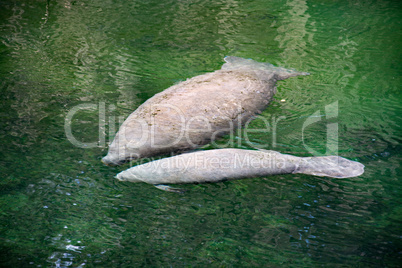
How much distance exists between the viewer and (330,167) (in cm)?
355

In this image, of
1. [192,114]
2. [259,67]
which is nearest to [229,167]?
[192,114]

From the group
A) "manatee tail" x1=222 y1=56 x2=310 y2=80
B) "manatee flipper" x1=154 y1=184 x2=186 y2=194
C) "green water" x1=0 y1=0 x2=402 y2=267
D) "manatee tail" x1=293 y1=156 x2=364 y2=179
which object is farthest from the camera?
"manatee tail" x1=222 y1=56 x2=310 y2=80

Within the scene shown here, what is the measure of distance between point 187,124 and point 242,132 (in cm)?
59

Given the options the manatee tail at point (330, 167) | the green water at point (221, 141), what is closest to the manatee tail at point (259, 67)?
the green water at point (221, 141)

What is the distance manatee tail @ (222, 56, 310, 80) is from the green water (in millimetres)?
197

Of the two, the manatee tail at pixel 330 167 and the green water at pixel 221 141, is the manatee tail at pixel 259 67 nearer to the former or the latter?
the green water at pixel 221 141

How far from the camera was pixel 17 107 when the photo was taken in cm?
440

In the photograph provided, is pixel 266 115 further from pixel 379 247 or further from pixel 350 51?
pixel 350 51

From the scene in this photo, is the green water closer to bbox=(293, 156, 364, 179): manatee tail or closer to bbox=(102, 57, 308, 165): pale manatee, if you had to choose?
bbox=(293, 156, 364, 179): manatee tail

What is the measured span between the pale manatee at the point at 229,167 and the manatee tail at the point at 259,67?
1.96 meters

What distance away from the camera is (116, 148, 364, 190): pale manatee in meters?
3.31

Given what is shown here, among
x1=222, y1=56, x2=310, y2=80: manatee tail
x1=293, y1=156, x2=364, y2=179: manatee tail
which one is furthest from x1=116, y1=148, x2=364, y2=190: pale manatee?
x1=222, y1=56, x2=310, y2=80: manatee tail

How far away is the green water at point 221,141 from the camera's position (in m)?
2.72

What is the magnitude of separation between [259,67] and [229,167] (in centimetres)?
244
